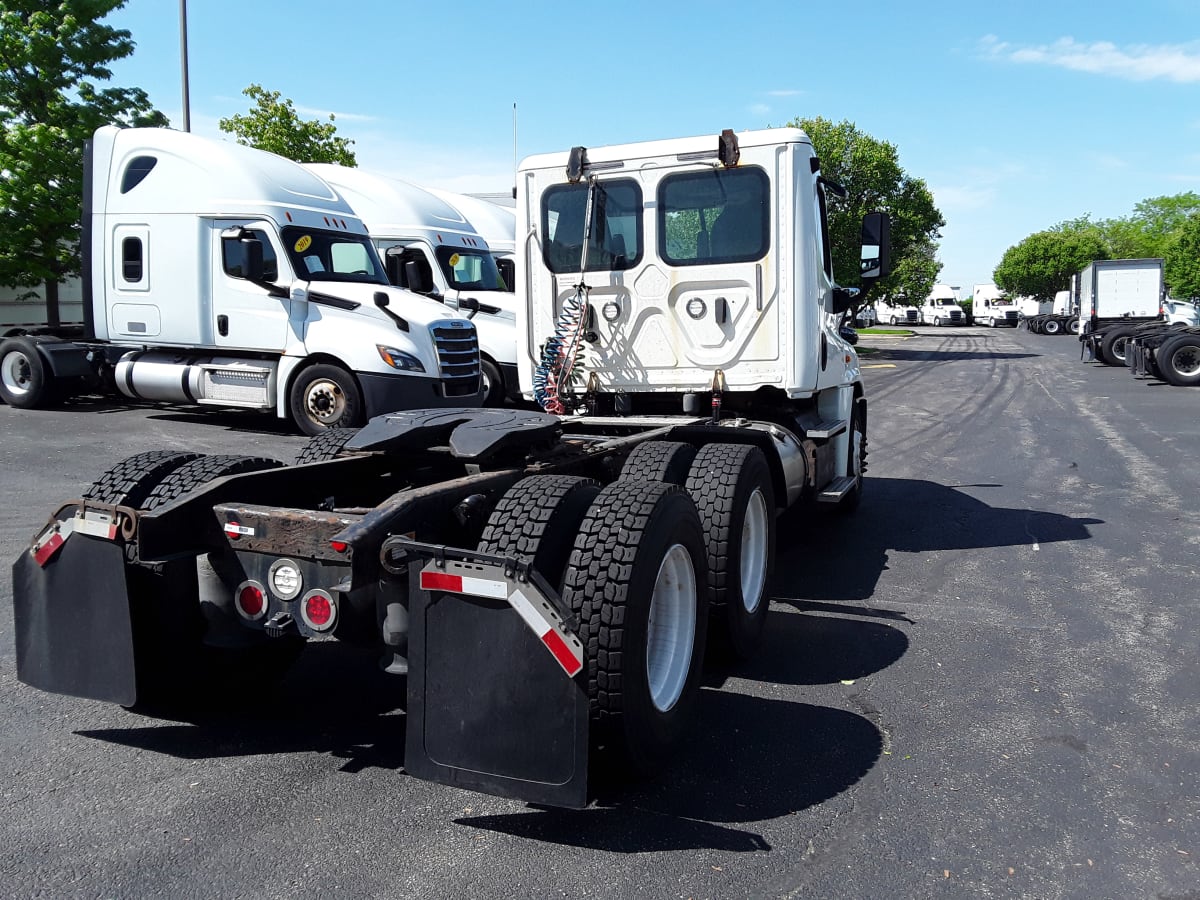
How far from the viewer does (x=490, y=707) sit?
325cm

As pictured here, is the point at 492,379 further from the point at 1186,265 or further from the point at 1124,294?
the point at 1186,265

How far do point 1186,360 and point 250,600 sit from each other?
24.0 metres

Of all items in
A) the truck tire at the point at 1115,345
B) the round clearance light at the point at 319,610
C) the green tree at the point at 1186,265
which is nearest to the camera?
the round clearance light at the point at 319,610

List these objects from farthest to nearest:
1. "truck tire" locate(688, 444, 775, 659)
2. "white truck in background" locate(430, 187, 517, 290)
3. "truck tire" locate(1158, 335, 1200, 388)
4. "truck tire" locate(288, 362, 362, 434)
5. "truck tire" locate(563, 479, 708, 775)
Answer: "truck tire" locate(1158, 335, 1200, 388)
"white truck in background" locate(430, 187, 517, 290)
"truck tire" locate(288, 362, 362, 434)
"truck tire" locate(688, 444, 775, 659)
"truck tire" locate(563, 479, 708, 775)

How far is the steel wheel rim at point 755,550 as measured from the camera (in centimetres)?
545

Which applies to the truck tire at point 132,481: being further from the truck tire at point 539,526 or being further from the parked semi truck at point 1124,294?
the parked semi truck at point 1124,294

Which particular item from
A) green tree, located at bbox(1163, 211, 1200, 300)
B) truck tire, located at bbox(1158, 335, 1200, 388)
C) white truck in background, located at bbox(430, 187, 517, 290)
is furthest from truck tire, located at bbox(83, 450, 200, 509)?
green tree, located at bbox(1163, 211, 1200, 300)

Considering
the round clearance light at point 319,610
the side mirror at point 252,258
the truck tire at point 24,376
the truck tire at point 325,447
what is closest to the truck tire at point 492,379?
the side mirror at point 252,258

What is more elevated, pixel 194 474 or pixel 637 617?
pixel 194 474

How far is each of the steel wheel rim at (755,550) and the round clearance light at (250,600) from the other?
2.55 m

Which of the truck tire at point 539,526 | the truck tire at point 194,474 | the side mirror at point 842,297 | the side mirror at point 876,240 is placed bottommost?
the truck tire at point 539,526

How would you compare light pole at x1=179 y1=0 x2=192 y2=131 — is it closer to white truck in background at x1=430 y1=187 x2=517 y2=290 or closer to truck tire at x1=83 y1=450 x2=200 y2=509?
white truck in background at x1=430 y1=187 x2=517 y2=290

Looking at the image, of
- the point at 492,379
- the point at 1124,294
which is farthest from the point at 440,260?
the point at 1124,294

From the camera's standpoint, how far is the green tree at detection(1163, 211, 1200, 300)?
212 feet
